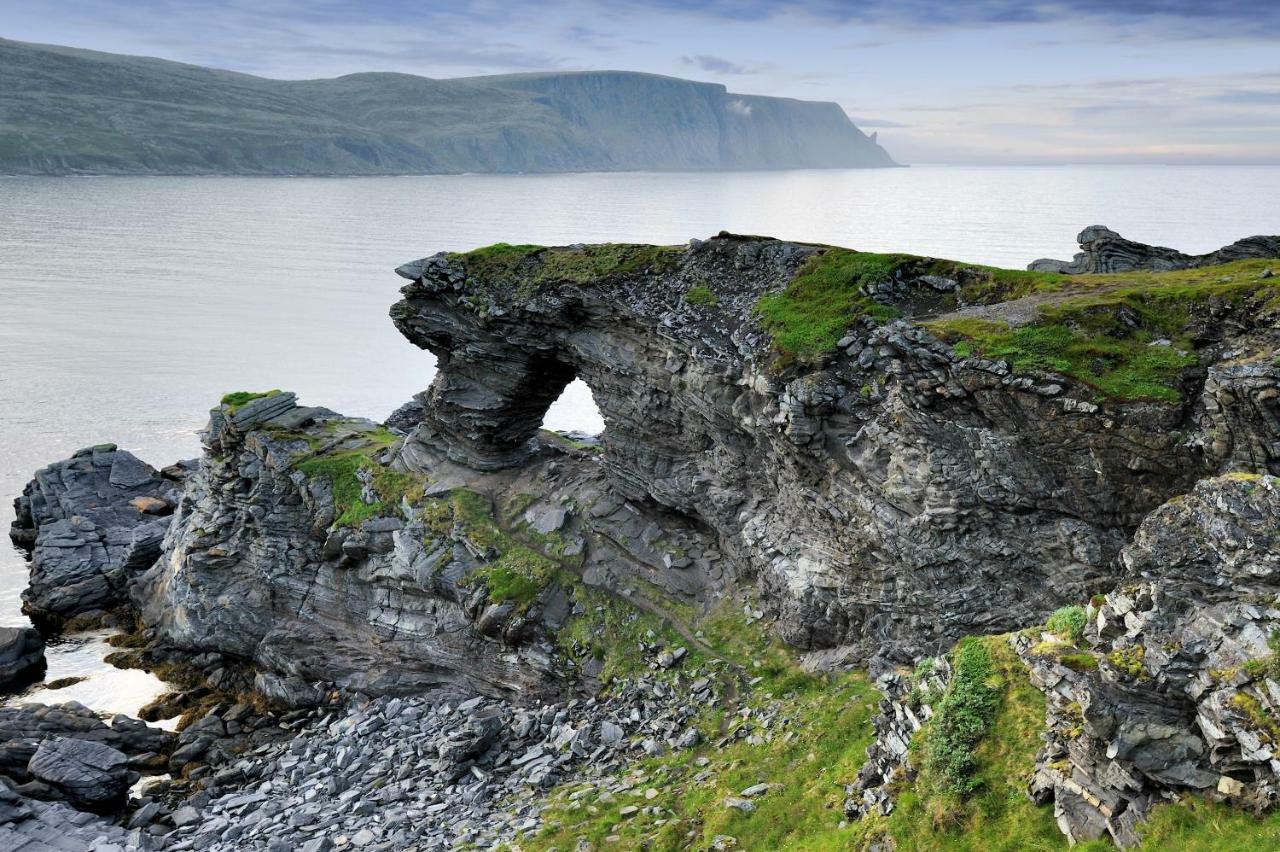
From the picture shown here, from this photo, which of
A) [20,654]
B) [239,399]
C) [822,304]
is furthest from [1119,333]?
[20,654]

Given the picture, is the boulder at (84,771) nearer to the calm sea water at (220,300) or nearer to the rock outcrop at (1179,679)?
the calm sea water at (220,300)

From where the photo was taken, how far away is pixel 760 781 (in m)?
25.6

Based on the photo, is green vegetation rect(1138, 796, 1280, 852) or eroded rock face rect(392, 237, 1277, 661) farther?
eroded rock face rect(392, 237, 1277, 661)

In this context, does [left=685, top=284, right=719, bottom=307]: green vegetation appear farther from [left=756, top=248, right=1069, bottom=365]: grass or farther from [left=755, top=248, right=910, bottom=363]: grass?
[left=756, top=248, right=1069, bottom=365]: grass

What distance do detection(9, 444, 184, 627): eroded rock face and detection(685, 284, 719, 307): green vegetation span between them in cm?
3794

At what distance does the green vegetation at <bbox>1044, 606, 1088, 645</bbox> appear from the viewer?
19.2 metres

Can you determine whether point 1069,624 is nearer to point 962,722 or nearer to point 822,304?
point 962,722

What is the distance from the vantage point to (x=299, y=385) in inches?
3420

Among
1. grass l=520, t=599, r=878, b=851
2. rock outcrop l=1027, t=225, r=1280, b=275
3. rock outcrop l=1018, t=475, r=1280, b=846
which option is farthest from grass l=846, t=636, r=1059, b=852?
rock outcrop l=1027, t=225, r=1280, b=275

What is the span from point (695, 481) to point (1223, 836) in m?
24.8

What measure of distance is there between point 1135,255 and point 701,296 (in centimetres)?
1945

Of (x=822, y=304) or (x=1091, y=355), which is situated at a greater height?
(x=822, y=304)

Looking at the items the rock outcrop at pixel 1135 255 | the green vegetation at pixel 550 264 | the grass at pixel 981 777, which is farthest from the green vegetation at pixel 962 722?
the rock outcrop at pixel 1135 255

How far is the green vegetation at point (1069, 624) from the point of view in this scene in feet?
63.0
